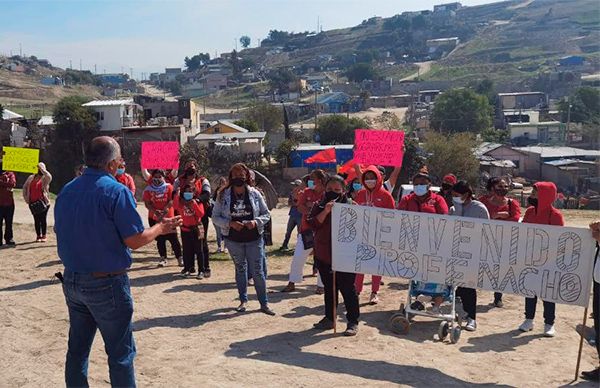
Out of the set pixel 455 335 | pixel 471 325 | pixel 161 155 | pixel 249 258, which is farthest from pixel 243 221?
pixel 161 155

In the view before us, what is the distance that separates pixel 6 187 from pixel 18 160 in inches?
24.5

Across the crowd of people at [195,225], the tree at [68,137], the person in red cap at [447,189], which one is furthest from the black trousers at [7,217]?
the tree at [68,137]

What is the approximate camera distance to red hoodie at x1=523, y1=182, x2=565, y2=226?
7414 millimetres

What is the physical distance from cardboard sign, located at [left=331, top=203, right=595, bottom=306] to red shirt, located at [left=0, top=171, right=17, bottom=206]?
27.4ft

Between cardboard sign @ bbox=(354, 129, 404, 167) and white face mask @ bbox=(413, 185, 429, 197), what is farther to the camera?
cardboard sign @ bbox=(354, 129, 404, 167)

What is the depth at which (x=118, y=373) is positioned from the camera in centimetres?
470

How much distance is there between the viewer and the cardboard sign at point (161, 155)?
1289 cm

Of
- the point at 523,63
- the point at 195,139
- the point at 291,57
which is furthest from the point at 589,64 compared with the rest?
the point at 195,139

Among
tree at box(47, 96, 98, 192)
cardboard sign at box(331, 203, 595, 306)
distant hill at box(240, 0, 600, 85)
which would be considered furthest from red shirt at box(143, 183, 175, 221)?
distant hill at box(240, 0, 600, 85)

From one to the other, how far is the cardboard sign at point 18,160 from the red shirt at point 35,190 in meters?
0.24

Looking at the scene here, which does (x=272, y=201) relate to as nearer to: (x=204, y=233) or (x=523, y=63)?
(x=204, y=233)

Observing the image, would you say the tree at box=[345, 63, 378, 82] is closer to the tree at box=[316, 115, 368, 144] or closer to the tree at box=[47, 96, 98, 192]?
the tree at box=[316, 115, 368, 144]

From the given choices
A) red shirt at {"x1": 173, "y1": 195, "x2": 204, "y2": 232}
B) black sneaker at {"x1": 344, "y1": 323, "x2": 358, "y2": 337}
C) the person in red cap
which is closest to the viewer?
black sneaker at {"x1": 344, "y1": 323, "x2": 358, "y2": 337}

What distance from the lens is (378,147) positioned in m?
10.5
